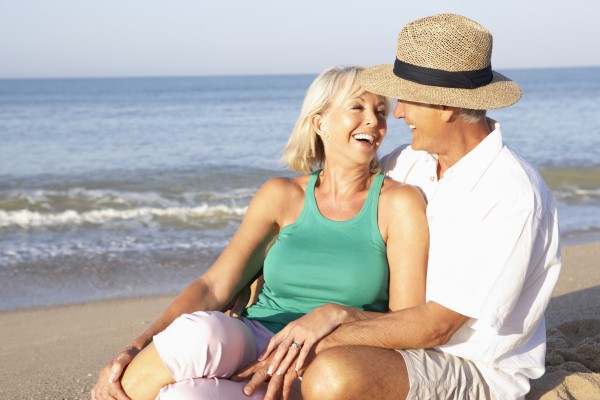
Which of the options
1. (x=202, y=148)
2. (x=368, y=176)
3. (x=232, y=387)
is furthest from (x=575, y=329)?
(x=202, y=148)

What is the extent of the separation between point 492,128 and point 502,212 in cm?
52

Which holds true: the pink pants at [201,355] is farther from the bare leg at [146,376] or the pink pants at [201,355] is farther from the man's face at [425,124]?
the man's face at [425,124]

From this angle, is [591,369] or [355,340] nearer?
[355,340]

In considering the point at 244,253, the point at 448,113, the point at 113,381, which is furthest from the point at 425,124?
the point at 113,381

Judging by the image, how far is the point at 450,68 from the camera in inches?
125

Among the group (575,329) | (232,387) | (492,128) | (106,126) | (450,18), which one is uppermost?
(450,18)

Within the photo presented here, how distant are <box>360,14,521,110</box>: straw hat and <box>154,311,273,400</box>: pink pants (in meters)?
1.14

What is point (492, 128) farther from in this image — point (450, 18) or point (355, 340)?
point (355, 340)

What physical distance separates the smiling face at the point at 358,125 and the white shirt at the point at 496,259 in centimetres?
47

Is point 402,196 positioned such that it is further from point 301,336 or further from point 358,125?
point 301,336

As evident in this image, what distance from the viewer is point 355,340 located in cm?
307

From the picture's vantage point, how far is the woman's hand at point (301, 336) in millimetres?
3043

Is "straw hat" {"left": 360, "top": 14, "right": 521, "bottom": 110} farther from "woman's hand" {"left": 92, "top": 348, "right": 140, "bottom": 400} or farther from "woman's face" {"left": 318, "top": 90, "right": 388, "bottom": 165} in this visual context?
"woman's hand" {"left": 92, "top": 348, "right": 140, "bottom": 400}

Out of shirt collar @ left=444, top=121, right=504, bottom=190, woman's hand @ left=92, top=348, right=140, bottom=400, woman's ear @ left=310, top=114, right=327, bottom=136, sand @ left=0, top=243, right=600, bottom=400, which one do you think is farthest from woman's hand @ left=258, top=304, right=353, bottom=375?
sand @ left=0, top=243, right=600, bottom=400
